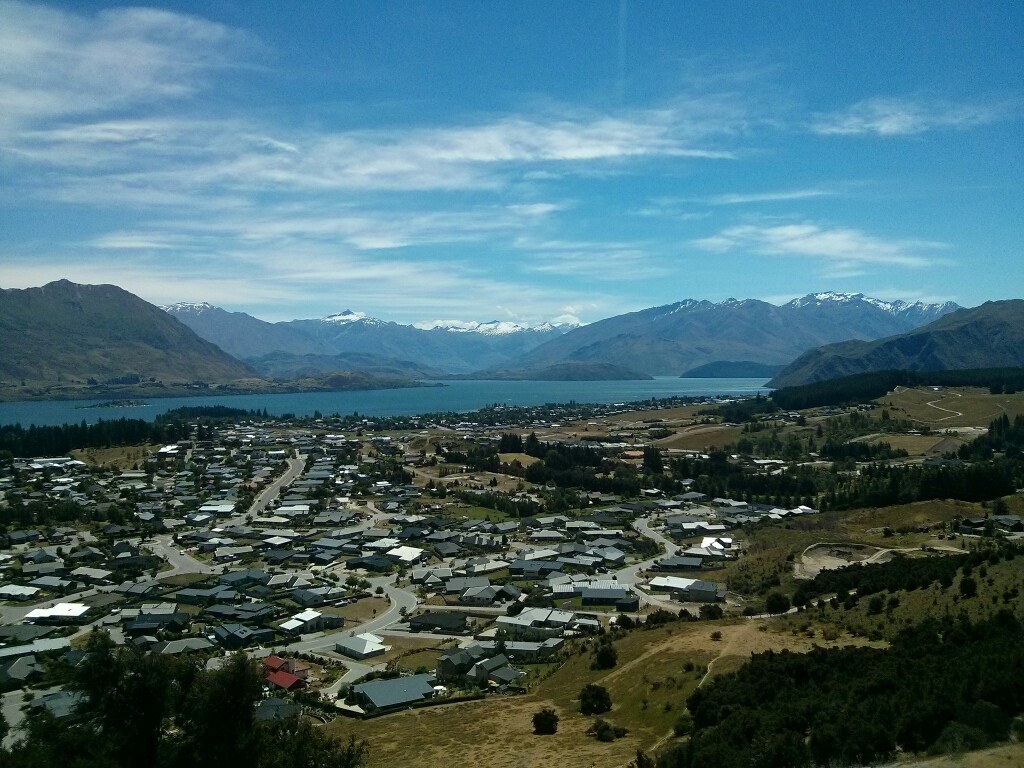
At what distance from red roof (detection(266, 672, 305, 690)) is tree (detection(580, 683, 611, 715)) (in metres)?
9.77

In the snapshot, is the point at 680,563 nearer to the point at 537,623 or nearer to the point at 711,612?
the point at 711,612

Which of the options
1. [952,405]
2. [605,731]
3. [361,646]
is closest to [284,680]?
[361,646]

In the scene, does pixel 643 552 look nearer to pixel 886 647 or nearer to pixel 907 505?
pixel 907 505

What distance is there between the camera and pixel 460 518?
58250mm

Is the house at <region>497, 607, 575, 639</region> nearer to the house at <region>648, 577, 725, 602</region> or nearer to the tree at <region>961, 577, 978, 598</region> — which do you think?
the house at <region>648, 577, 725, 602</region>

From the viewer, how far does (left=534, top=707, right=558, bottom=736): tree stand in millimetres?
19844

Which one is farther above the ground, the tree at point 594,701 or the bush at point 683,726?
the bush at point 683,726

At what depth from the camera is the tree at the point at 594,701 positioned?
2134cm

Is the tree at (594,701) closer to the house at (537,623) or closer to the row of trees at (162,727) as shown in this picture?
the row of trees at (162,727)

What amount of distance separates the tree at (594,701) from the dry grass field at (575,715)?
274 millimetres

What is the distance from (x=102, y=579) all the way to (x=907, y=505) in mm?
48099

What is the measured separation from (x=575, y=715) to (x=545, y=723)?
1.65m

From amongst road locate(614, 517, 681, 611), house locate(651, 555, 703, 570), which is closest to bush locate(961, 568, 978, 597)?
road locate(614, 517, 681, 611)

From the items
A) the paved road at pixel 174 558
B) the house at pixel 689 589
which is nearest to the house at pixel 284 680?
the house at pixel 689 589
